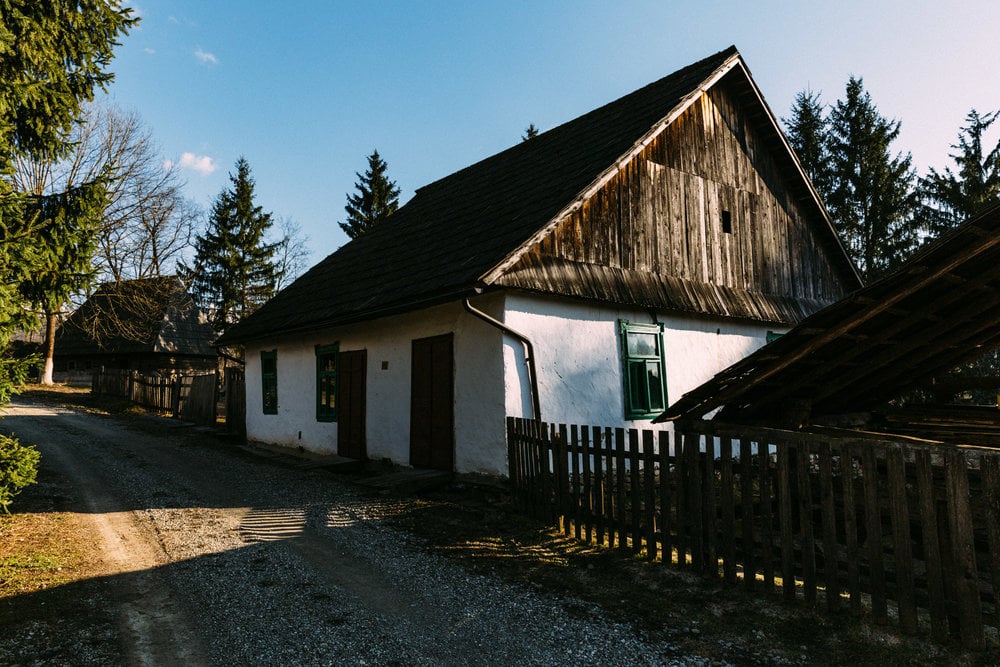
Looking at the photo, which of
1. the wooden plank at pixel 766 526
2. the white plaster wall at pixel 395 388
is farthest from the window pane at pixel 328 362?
the wooden plank at pixel 766 526

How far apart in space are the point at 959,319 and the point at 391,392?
29.2 feet

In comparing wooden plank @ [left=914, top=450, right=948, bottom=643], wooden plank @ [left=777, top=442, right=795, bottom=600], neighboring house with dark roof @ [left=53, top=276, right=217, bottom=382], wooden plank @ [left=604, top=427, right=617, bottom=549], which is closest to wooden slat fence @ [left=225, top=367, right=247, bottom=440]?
wooden plank @ [left=604, top=427, right=617, bottom=549]

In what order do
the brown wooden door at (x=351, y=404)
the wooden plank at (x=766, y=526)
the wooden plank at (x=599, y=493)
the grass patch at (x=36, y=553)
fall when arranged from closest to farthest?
the wooden plank at (x=766, y=526)
the grass patch at (x=36, y=553)
the wooden plank at (x=599, y=493)
the brown wooden door at (x=351, y=404)

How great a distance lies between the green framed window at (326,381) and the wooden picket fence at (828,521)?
292 inches

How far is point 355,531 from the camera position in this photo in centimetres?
713

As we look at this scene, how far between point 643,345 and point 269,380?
34.1ft

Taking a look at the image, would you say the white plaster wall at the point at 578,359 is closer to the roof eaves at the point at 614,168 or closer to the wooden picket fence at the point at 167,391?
the roof eaves at the point at 614,168

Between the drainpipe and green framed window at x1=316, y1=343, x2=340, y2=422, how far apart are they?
5.23m

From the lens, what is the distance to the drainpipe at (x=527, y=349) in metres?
8.79

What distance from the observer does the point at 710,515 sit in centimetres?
542

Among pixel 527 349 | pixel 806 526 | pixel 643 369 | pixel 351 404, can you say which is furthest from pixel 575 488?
pixel 351 404

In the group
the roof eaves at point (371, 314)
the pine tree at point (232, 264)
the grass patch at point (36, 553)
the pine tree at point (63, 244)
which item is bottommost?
the grass patch at point (36, 553)

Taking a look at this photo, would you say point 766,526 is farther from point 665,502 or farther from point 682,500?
point 665,502

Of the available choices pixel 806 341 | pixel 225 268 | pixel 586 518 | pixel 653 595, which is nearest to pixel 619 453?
pixel 586 518
